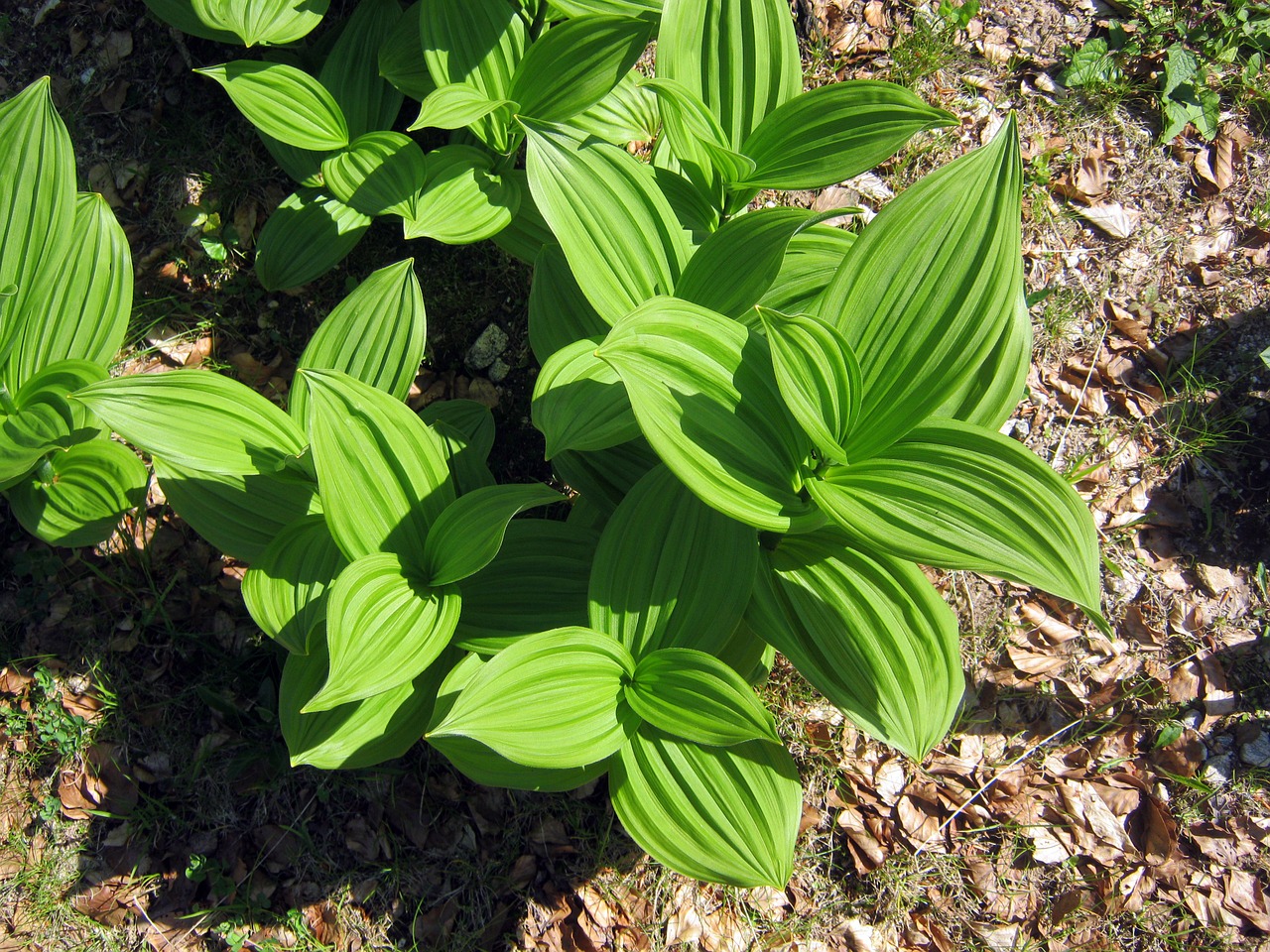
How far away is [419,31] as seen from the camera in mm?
2877

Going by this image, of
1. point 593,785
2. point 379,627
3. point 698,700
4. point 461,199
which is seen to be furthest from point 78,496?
point 698,700

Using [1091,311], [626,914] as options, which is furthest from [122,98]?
[1091,311]

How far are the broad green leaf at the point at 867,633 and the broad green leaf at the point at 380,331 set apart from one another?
1.28m

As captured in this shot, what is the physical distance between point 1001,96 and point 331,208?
2.96 meters

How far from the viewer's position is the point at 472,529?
218 cm

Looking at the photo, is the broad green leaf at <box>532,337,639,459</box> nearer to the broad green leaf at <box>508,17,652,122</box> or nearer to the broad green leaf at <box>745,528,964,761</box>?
the broad green leaf at <box>745,528,964,761</box>

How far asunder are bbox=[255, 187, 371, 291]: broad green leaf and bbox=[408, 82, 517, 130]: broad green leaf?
21.2 inches

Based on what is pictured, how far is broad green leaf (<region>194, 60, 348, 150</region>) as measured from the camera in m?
2.82

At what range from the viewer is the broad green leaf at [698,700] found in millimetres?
2057

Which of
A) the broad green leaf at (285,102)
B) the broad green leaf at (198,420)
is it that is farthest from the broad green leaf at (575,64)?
the broad green leaf at (198,420)

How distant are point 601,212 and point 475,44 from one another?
1010 millimetres

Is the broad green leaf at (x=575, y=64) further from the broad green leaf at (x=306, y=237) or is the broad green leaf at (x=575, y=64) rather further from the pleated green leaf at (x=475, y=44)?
the broad green leaf at (x=306, y=237)

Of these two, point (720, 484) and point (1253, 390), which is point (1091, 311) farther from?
point (720, 484)

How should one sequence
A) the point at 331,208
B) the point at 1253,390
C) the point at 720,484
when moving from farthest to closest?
the point at 1253,390
the point at 331,208
the point at 720,484
